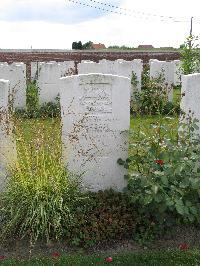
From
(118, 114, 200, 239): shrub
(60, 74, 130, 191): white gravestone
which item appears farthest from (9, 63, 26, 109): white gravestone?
(118, 114, 200, 239): shrub

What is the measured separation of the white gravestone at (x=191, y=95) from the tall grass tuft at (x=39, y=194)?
1634 mm

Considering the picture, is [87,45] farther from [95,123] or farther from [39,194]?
[39,194]

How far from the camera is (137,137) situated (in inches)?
222

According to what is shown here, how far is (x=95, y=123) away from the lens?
230 inches

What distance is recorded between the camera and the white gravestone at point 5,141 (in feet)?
17.7

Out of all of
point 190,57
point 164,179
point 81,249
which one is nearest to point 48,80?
point 190,57

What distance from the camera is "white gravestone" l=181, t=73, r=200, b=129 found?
20.0ft

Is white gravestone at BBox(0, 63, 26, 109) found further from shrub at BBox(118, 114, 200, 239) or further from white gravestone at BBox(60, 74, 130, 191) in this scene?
shrub at BBox(118, 114, 200, 239)

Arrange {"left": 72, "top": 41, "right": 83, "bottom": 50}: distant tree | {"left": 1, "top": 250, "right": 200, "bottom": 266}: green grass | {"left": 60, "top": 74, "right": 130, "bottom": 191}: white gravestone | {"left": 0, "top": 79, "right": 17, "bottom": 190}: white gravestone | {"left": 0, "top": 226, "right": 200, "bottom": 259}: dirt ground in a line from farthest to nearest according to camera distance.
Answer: {"left": 72, "top": 41, "right": 83, "bottom": 50}: distant tree → {"left": 60, "top": 74, "right": 130, "bottom": 191}: white gravestone → {"left": 0, "top": 79, "right": 17, "bottom": 190}: white gravestone → {"left": 0, "top": 226, "right": 200, "bottom": 259}: dirt ground → {"left": 1, "top": 250, "right": 200, "bottom": 266}: green grass

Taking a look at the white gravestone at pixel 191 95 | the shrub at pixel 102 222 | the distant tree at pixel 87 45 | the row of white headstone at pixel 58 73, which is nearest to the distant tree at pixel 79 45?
the distant tree at pixel 87 45

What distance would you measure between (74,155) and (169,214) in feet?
4.36

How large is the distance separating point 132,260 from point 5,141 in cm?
186

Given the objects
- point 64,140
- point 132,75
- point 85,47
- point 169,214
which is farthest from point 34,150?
point 85,47

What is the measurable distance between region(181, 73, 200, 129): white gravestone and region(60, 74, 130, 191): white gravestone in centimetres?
77
